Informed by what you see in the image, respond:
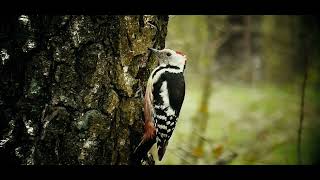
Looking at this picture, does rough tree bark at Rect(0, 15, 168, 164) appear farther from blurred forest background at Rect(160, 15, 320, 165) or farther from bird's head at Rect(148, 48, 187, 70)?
blurred forest background at Rect(160, 15, 320, 165)

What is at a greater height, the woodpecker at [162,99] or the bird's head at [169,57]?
the bird's head at [169,57]

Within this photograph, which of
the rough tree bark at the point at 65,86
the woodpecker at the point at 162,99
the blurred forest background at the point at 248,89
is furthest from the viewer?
the blurred forest background at the point at 248,89

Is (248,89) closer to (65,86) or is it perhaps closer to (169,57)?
(169,57)

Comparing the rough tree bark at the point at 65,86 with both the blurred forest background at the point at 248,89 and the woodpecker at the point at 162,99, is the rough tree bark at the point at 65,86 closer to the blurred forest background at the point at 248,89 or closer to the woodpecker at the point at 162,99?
the woodpecker at the point at 162,99

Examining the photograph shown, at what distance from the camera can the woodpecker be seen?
2.36 m

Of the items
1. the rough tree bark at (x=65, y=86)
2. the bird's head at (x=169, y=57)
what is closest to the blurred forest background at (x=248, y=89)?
the bird's head at (x=169, y=57)

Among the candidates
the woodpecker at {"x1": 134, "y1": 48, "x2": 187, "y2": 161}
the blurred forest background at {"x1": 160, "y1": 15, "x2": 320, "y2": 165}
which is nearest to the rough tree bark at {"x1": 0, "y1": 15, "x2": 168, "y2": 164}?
the woodpecker at {"x1": 134, "y1": 48, "x2": 187, "y2": 161}

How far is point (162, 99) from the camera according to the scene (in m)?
2.47

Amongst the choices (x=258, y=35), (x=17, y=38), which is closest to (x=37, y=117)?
(x=17, y=38)

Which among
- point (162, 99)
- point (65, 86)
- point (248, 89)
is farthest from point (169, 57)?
point (248, 89)

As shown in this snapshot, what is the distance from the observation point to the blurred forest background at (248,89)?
11.4ft

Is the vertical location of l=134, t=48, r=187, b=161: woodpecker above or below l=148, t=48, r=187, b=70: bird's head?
below

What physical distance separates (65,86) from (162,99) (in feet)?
1.74
